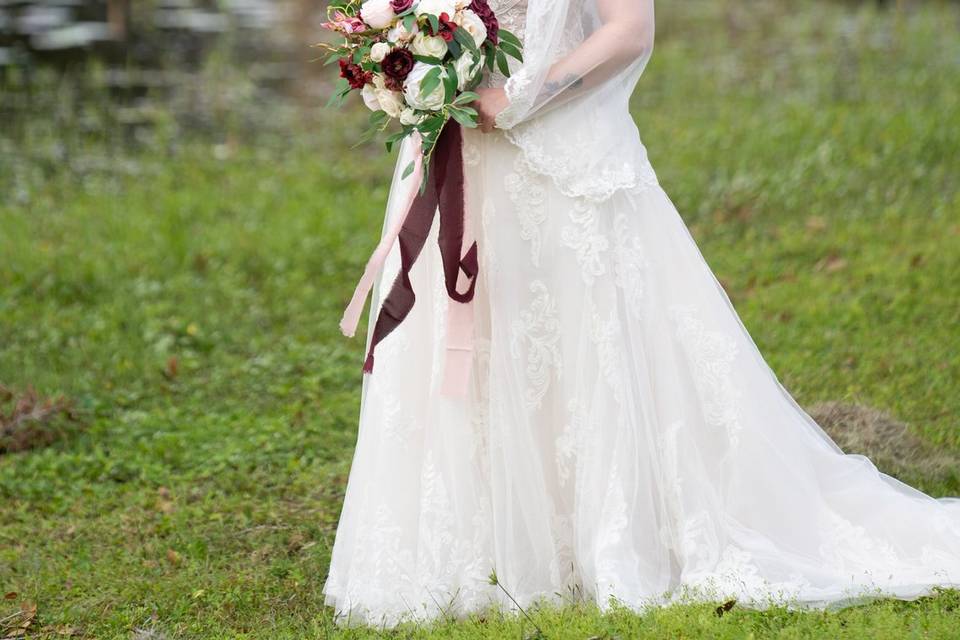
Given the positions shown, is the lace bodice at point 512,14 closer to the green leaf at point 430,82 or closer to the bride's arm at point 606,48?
the bride's arm at point 606,48

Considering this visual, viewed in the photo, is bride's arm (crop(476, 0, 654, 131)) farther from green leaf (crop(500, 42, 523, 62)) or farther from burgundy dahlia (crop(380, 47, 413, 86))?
burgundy dahlia (crop(380, 47, 413, 86))

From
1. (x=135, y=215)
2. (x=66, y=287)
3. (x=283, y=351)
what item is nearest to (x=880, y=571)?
(x=283, y=351)

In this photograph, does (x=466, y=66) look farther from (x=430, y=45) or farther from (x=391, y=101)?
(x=391, y=101)

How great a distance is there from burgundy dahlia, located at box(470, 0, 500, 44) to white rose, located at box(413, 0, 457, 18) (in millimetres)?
91

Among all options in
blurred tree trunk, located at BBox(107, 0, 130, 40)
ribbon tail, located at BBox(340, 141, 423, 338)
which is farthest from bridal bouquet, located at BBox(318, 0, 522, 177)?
blurred tree trunk, located at BBox(107, 0, 130, 40)

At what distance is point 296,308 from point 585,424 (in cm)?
410

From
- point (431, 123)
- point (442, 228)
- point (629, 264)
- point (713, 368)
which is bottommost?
point (713, 368)

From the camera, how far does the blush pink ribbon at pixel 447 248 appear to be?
3.99m

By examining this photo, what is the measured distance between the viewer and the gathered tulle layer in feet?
13.1

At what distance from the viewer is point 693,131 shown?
33.7 ft

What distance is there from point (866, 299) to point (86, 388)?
4.10 metres

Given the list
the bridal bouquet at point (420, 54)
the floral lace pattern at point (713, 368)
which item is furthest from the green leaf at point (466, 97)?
the floral lace pattern at point (713, 368)

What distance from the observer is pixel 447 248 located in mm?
3982

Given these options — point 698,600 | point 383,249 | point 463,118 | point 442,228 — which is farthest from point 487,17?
point 698,600
